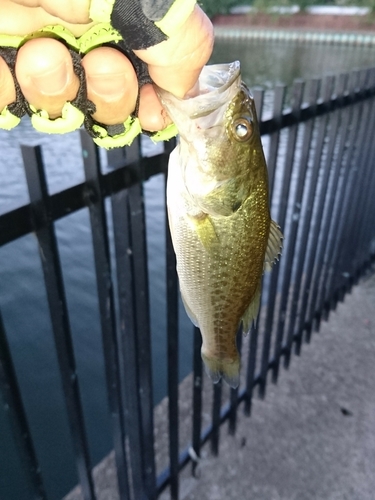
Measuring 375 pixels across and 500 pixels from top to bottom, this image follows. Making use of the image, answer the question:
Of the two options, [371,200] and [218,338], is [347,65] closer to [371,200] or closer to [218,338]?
[371,200]

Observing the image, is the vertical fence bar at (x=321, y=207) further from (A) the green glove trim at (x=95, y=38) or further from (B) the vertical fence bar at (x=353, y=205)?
(A) the green glove trim at (x=95, y=38)

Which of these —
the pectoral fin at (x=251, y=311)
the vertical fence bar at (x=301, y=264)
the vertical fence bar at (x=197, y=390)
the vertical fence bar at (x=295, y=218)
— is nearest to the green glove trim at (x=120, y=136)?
the pectoral fin at (x=251, y=311)

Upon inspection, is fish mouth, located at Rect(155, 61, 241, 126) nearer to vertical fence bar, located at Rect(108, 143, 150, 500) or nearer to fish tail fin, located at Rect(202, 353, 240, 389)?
vertical fence bar, located at Rect(108, 143, 150, 500)

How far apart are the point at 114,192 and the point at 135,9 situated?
2.95ft

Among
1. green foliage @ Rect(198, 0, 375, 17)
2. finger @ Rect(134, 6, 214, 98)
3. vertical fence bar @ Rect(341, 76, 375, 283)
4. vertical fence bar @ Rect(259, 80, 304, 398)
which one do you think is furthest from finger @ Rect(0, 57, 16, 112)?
green foliage @ Rect(198, 0, 375, 17)

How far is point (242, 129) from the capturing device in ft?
4.21

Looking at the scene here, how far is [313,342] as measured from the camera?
3750mm

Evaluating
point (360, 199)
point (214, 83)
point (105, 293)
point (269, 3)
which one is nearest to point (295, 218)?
point (360, 199)

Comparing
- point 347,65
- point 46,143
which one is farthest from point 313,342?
point 347,65

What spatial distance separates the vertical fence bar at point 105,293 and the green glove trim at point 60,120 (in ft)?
1.61

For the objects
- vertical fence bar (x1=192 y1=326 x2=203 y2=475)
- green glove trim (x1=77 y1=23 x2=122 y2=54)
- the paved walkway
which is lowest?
the paved walkway

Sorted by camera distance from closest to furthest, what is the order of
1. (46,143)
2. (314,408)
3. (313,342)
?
1. (314,408)
2. (313,342)
3. (46,143)

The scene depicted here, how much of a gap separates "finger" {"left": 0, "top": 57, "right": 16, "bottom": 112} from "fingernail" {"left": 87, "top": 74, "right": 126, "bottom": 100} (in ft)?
0.50

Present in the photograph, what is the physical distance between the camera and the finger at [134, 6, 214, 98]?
0.84 meters
